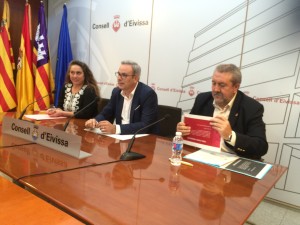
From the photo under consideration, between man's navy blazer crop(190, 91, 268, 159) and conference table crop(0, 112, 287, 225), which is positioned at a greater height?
man's navy blazer crop(190, 91, 268, 159)

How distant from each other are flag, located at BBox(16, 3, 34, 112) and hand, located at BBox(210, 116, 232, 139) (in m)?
3.26

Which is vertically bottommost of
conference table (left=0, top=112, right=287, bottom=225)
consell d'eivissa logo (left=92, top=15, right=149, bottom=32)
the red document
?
conference table (left=0, top=112, right=287, bottom=225)

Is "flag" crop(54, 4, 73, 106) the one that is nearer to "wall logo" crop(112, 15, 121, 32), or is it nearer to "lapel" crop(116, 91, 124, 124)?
"wall logo" crop(112, 15, 121, 32)

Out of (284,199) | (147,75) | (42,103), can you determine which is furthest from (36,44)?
(284,199)

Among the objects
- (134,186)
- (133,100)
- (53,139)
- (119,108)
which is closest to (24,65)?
(119,108)

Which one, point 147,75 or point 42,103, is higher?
point 147,75

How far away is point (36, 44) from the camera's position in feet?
13.3

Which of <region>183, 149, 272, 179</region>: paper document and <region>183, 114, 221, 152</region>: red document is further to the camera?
<region>183, 114, 221, 152</region>: red document

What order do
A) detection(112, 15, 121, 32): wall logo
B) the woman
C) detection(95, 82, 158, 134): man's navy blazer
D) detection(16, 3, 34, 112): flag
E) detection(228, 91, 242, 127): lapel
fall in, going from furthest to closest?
1. detection(16, 3, 34, 112): flag
2. detection(112, 15, 121, 32): wall logo
3. the woman
4. detection(95, 82, 158, 134): man's navy blazer
5. detection(228, 91, 242, 127): lapel

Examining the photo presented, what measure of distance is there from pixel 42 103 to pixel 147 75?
167 centimetres

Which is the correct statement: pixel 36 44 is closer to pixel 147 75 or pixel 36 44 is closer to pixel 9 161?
pixel 147 75

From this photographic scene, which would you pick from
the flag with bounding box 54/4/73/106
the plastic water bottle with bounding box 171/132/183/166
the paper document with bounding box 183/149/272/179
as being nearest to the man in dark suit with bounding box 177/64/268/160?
the paper document with bounding box 183/149/272/179

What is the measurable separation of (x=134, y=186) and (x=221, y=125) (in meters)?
0.68

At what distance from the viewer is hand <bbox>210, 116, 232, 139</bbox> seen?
1528mm
